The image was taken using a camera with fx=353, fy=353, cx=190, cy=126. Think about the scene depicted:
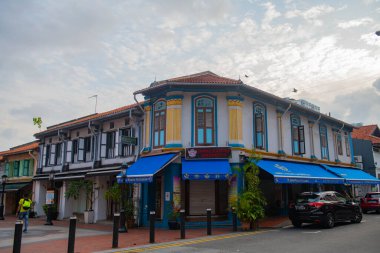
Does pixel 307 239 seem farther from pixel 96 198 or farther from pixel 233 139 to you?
pixel 96 198

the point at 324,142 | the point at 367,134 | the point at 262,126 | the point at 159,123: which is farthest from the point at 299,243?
the point at 367,134

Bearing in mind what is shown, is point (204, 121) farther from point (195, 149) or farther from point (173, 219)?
point (173, 219)

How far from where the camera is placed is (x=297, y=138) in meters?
22.5

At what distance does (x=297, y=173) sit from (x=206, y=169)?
534 cm

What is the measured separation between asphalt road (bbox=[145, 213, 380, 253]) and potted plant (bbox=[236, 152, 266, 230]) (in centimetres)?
191

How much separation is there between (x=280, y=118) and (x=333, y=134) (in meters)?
8.81

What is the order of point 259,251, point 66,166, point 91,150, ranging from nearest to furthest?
point 259,251
point 91,150
point 66,166

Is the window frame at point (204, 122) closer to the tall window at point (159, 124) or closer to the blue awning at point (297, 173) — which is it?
the tall window at point (159, 124)

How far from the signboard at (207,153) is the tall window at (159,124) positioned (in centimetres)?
175

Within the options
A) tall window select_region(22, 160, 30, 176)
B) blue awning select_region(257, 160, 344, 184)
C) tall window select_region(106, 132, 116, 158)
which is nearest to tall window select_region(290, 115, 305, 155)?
blue awning select_region(257, 160, 344, 184)

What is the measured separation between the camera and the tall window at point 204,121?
17.7 m

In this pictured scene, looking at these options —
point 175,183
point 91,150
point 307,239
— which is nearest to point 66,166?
point 91,150

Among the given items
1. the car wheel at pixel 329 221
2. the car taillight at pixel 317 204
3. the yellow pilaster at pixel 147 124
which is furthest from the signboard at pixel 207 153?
the car wheel at pixel 329 221

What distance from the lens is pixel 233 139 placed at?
17609mm
